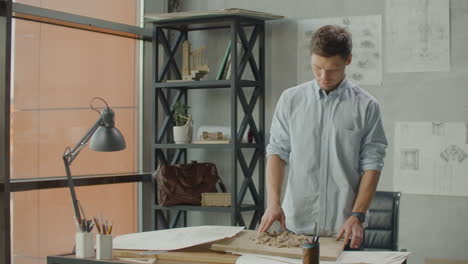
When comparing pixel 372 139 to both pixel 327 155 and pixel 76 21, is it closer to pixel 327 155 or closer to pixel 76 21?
pixel 327 155

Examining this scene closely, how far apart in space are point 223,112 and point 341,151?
2673 mm

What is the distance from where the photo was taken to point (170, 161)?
574 centimetres

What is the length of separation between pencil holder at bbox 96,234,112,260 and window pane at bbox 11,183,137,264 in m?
2.16

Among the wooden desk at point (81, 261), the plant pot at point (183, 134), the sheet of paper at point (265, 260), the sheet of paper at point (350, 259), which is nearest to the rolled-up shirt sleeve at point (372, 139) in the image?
the sheet of paper at point (350, 259)

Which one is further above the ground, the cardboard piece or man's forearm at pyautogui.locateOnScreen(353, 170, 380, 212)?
man's forearm at pyautogui.locateOnScreen(353, 170, 380, 212)

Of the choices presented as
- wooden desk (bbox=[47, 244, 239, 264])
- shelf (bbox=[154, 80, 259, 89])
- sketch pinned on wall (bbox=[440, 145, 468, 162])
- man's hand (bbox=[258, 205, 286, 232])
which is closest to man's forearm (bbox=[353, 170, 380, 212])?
man's hand (bbox=[258, 205, 286, 232])

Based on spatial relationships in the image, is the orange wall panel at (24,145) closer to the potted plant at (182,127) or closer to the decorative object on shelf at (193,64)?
the potted plant at (182,127)

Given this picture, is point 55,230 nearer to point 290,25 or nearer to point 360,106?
point 290,25

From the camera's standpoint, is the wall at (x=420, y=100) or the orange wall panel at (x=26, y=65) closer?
the orange wall panel at (x=26, y=65)

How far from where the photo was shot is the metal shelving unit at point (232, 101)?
5.16 metres

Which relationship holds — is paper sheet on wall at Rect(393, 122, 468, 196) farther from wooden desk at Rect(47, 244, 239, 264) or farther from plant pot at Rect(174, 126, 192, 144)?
wooden desk at Rect(47, 244, 239, 264)

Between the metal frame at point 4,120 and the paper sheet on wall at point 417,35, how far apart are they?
2.38m

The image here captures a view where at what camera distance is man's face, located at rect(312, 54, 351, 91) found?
9.36 ft

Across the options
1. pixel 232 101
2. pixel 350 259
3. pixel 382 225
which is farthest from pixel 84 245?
pixel 232 101
